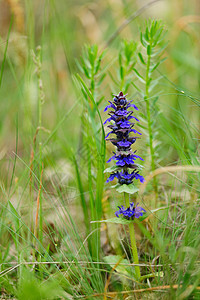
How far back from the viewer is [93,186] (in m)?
2.10

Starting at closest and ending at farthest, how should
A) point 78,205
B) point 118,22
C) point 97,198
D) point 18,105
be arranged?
point 97,198 < point 78,205 < point 18,105 < point 118,22

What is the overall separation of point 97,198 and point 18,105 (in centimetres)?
180

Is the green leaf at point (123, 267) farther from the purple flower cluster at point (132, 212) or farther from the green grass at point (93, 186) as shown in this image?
the purple flower cluster at point (132, 212)

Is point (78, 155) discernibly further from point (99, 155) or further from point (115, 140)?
point (115, 140)

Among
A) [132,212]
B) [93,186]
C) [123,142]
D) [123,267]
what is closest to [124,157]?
[123,142]

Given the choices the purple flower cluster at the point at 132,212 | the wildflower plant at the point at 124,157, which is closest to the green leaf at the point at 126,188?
the wildflower plant at the point at 124,157

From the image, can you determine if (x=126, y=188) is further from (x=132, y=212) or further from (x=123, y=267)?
(x=123, y=267)

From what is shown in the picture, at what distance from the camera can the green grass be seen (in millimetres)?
1418

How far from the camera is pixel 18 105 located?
316 cm

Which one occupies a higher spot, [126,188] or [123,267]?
[126,188]

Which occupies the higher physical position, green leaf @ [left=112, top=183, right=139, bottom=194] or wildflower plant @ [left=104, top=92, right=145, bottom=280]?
wildflower plant @ [left=104, top=92, right=145, bottom=280]

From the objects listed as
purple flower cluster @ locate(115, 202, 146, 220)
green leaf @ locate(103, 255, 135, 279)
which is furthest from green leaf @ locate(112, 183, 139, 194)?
green leaf @ locate(103, 255, 135, 279)

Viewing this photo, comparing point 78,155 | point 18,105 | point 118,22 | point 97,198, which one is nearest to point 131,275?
point 97,198

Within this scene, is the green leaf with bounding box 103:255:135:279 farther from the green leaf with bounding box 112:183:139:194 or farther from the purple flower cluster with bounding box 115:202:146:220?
the green leaf with bounding box 112:183:139:194
